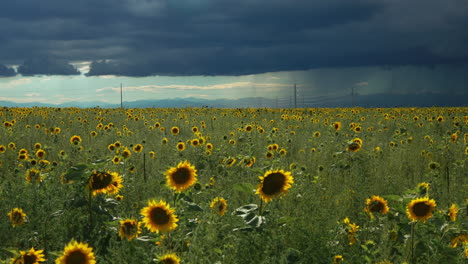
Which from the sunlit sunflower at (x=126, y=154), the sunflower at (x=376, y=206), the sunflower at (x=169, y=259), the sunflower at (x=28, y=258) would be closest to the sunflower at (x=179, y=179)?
the sunflower at (x=169, y=259)

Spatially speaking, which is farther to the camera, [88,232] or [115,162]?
[115,162]

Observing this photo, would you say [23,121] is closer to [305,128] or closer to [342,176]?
[305,128]

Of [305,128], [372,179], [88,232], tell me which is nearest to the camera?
[88,232]

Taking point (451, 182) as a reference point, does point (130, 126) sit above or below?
above

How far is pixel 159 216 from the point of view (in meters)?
2.48

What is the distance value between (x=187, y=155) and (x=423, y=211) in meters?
5.12

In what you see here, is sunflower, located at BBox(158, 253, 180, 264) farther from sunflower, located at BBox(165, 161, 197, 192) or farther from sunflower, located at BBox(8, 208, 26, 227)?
sunflower, located at BBox(8, 208, 26, 227)

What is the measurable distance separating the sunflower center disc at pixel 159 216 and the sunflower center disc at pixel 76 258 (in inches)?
21.1

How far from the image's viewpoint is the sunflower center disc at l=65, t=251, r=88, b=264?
6.68ft

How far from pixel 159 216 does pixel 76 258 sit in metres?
0.58

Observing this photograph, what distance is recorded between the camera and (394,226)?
3648 mm

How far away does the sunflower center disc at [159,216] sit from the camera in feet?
8.13

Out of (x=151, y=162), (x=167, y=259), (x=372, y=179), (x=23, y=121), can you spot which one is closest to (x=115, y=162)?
(x=151, y=162)

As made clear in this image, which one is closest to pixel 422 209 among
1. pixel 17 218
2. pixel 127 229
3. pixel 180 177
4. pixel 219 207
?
pixel 219 207
